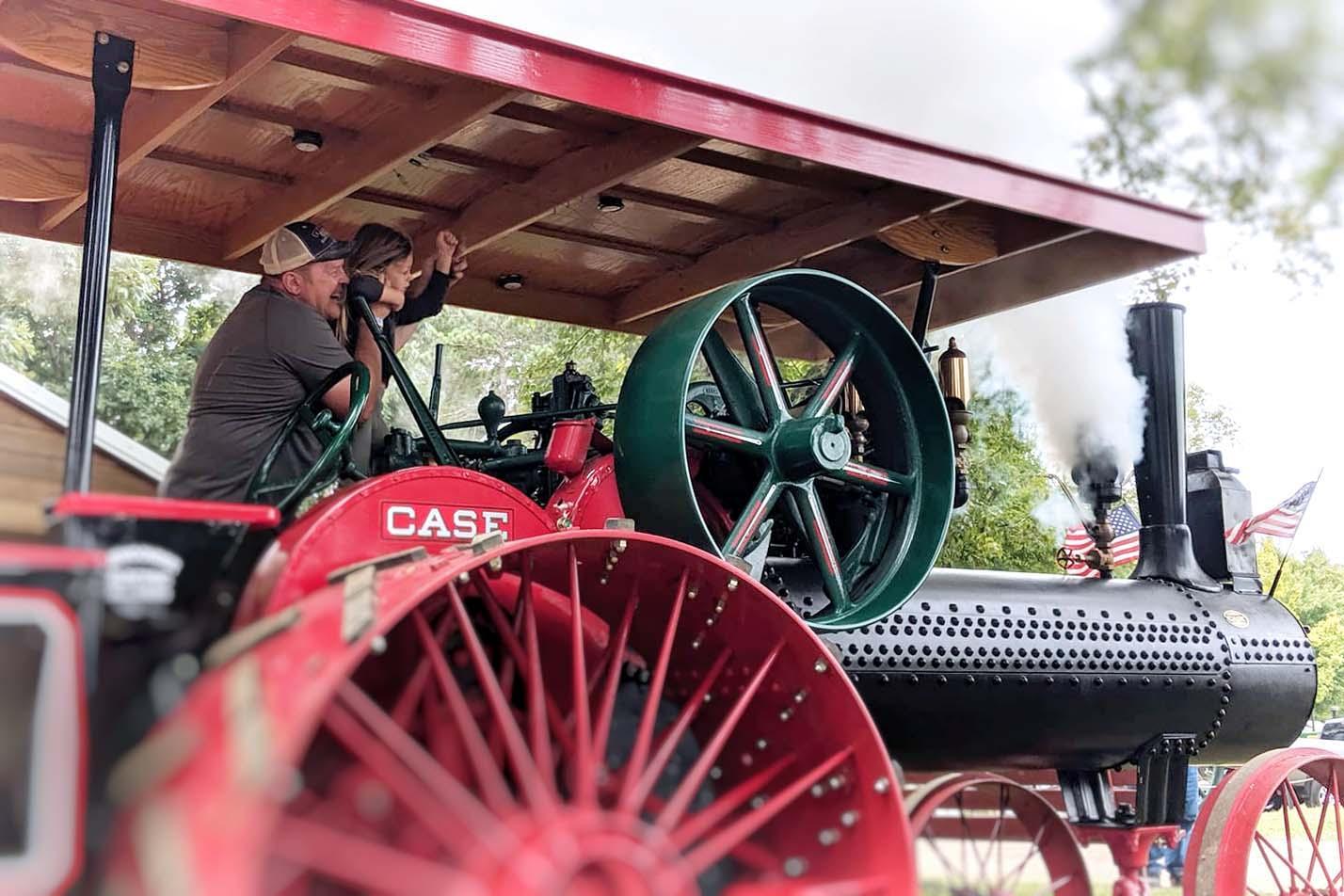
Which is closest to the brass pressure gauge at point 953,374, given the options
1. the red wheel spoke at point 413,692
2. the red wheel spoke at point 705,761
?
the red wheel spoke at point 705,761

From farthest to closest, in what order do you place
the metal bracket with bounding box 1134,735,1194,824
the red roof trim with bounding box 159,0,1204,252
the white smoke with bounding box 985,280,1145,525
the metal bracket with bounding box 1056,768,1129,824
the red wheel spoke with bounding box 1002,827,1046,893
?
1. the white smoke with bounding box 985,280,1145,525
2. the metal bracket with bounding box 1056,768,1129,824
3. the metal bracket with bounding box 1134,735,1194,824
4. the red wheel spoke with bounding box 1002,827,1046,893
5. the red roof trim with bounding box 159,0,1204,252

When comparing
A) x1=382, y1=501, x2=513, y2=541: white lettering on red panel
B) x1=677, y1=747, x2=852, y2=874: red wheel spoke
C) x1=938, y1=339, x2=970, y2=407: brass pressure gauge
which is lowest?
x1=677, y1=747, x2=852, y2=874: red wheel spoke

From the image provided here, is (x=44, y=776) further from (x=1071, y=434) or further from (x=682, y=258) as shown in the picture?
(x=1071, y=434)

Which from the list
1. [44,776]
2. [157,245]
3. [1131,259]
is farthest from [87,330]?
[1131,259]

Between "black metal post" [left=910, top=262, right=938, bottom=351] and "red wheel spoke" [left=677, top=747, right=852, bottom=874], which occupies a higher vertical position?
"black metal post" [left=910, top=262, right=938, bottom=351]

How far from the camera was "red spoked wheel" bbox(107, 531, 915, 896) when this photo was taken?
1.50 metres

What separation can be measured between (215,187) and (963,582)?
7.26 ft

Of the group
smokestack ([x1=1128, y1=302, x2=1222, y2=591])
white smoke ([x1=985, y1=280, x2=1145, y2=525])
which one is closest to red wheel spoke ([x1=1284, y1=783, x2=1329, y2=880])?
smokestack ([x1=1128, y1=302, x2=1222, y2=591])

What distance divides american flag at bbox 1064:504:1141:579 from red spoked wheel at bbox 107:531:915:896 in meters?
1.85

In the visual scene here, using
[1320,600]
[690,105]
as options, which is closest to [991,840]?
[690,105]

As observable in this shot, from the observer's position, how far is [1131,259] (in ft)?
10.7

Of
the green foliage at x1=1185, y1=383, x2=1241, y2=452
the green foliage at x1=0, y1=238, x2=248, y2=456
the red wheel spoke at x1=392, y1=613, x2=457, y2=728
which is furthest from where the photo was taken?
the green foliage at x1=1185, y1=383, x2=1241, y2=452

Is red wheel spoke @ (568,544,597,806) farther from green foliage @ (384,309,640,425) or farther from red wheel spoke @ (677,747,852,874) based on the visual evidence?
green foliage @ (384,309,640,425)

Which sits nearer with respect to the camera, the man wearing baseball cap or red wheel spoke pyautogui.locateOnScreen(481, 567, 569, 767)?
red wheel spoke pyautogui.locateOnScreen(481, 567, 569, 767)
